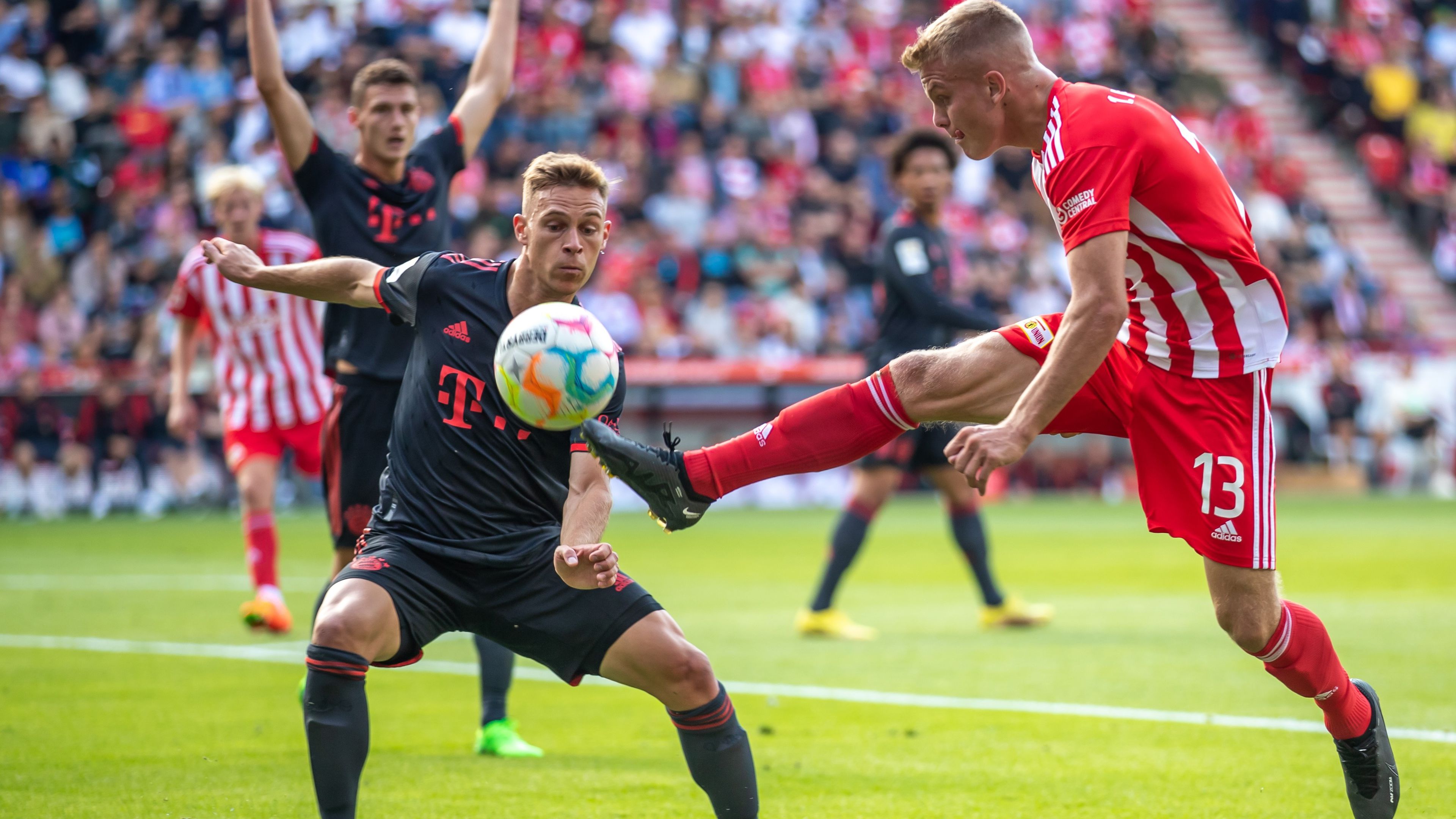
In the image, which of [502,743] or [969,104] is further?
[502,743]

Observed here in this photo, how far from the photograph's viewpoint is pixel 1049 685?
7391 millimetres

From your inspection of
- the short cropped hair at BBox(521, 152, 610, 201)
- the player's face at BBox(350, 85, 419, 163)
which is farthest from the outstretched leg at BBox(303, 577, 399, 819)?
the player's face at BBox(350, 85, 419, 163)

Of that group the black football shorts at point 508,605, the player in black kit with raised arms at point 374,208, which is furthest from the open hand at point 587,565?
the player in black kit with raised arms at point 374,208

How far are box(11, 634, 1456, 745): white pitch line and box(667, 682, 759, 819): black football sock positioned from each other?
6.40ft

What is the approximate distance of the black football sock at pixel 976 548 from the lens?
9.48 metres

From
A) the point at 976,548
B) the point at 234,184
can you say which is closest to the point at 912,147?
the point at 976,548

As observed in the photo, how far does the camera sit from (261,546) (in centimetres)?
864

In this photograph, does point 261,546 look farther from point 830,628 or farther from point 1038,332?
point 1038,332

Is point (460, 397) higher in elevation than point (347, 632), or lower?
higher

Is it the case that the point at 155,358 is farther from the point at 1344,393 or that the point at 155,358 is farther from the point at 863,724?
the point at 1344,393

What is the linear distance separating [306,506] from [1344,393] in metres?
15.4

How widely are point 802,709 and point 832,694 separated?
40cm

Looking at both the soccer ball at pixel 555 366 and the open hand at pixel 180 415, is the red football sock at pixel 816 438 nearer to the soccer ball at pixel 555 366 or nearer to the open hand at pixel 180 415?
the soccer ball at pixel 555 366

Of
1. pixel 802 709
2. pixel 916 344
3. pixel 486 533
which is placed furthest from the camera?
pixel 916 344
